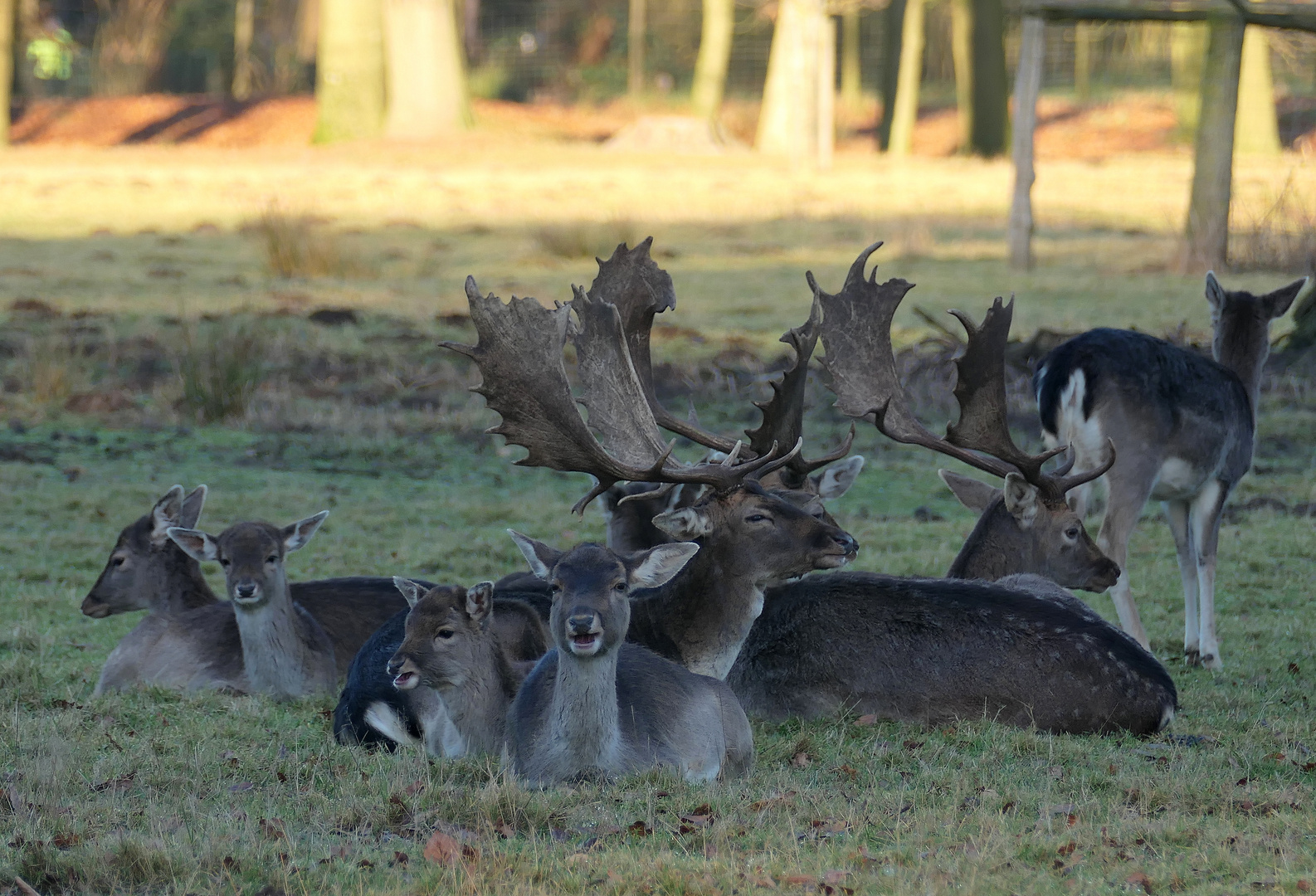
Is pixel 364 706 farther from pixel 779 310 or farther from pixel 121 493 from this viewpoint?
pixel 779 310

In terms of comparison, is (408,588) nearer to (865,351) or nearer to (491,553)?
(865,351)

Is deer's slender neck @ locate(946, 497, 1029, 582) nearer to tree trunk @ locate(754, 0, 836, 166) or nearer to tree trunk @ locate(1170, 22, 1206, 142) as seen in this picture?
tree trunk @ locate(754, 0, 836, 166)

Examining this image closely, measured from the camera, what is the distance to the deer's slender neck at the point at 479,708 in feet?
18.7

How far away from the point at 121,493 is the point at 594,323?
16.3 feet

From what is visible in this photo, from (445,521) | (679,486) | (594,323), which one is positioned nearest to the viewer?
(594,323)

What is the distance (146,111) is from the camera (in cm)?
4078

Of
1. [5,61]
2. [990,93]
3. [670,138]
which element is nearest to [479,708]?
[670,138]

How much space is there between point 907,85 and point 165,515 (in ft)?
95.6

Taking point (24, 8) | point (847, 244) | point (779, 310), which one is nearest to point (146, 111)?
point (24, 8)

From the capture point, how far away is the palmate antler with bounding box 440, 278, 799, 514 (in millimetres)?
6148

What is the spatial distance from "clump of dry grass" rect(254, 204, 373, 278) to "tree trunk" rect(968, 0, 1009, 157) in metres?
19.5

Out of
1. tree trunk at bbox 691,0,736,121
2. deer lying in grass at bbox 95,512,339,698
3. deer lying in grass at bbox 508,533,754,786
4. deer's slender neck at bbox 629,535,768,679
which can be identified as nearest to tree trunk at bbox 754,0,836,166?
tree trunk at bbox 691,0,736,121

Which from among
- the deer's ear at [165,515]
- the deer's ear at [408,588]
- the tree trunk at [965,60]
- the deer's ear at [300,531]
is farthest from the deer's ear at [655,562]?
the tree trunk at [965,60]

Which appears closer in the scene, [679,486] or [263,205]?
[679,486]
